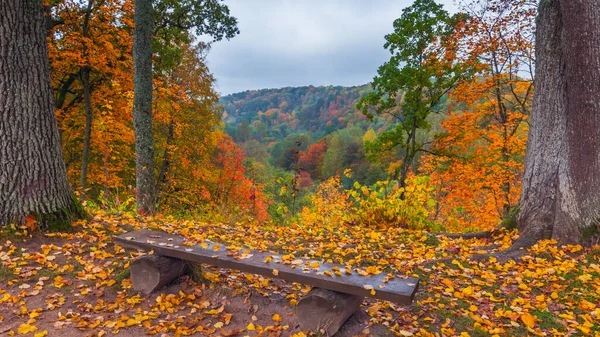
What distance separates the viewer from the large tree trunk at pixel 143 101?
6.52 m

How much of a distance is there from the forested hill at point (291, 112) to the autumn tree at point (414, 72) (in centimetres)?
5181

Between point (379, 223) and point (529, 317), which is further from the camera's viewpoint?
point (379, 223)

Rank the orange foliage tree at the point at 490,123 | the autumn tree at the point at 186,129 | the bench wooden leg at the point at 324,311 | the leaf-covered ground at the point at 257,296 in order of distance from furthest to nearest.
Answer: the autumn tree at the point at 186,129
the orange foliage tree at the point at 490,123
the leaf-covered ground at the point at 257,296
the bench wooden leg at the point at 324,311

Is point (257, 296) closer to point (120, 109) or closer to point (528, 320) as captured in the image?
point (528, 320)

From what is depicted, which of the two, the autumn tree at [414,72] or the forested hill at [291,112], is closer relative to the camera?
the autumn tree at [414,72]

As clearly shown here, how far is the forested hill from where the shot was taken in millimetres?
78125

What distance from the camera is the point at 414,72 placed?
1338 centimetres

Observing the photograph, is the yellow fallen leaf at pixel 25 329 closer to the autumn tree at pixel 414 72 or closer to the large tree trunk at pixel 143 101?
the large tree trunk at pixel 143 101

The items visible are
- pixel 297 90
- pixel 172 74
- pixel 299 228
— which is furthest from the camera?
pixel 297 90

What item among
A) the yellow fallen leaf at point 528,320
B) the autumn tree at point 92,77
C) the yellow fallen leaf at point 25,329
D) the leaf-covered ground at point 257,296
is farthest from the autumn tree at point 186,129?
the yellow fallen leaf at point 528,320

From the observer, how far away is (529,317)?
2.93 metres

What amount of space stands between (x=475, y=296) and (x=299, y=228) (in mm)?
3099

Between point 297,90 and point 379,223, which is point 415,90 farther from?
point 297,90

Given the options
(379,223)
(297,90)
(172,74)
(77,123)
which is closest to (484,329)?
(379,223)
